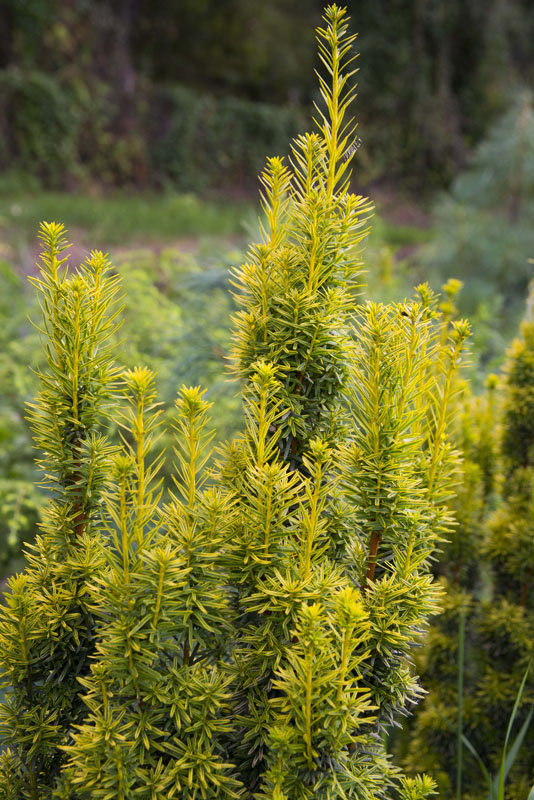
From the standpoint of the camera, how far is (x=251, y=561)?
85 cm

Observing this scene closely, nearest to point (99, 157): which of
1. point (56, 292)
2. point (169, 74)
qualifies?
point (169, 74)

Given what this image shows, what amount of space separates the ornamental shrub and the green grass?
24.0 feet

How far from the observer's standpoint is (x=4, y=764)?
3.01 feet

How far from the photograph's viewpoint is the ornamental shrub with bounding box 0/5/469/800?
78cm

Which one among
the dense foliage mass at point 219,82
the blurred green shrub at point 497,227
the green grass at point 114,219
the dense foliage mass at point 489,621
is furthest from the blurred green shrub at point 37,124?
the dense foliage mass at point 489,621

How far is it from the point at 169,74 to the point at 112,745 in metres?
19.8

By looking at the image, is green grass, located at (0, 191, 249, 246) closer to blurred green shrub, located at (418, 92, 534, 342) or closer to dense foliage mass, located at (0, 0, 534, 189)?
dense foliage mass, located at (0, 0, 534, 189)

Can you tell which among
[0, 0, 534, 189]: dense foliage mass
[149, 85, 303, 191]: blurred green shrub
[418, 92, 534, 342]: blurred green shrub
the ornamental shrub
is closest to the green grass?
[0, 0, 534, 189]: dense foliage mass

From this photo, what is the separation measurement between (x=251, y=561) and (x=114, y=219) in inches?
400

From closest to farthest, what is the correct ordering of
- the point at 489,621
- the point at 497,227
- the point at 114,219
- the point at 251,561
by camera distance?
the point at 251,561, the point at 489,621, the point at 497,227, the point at 114,219

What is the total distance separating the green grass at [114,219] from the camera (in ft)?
28.9

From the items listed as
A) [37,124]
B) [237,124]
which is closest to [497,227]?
[37,124]

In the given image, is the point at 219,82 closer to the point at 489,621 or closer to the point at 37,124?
the point at 37,124

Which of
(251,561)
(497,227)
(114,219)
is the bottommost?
(251,561)
